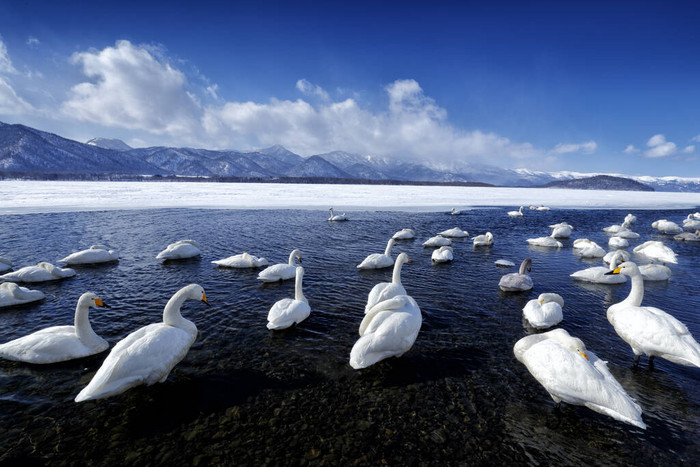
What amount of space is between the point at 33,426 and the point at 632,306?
10.2m

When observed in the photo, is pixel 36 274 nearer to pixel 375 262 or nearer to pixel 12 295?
pixel 12 295

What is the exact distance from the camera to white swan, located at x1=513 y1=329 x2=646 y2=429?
13.9 feet

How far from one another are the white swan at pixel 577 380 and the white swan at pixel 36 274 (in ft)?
41.9

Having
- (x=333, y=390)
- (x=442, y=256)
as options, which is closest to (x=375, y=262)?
(x=442, y=256)

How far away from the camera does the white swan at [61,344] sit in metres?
5.62

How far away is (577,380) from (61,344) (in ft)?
27.1

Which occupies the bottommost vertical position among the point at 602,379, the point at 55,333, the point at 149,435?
the point at 149,435

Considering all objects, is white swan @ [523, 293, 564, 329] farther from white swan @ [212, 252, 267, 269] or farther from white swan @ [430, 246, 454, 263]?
white swan @ [212, 252, 267, 269]

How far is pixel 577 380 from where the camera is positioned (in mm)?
4527

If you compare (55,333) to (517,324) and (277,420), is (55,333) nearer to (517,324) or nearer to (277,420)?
(277,420)

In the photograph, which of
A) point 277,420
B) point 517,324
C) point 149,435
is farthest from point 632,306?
point 149,435

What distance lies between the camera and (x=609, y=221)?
2867 cm

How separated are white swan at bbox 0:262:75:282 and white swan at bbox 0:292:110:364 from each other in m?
5.09

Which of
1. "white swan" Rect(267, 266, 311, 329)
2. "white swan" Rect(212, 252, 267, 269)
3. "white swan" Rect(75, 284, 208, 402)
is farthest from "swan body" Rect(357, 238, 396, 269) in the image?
"white swan" Rect(75, 284, 208, 402)
